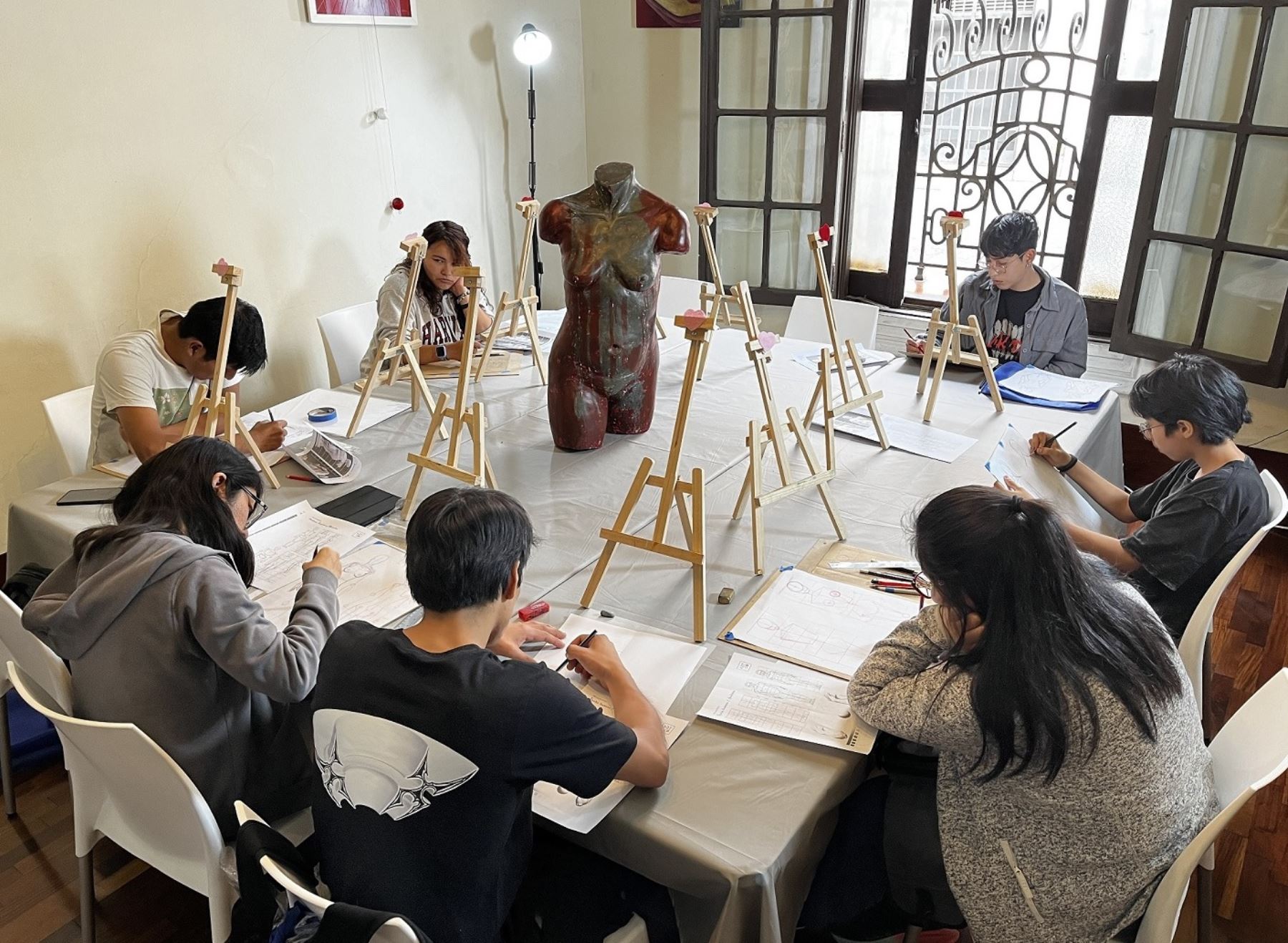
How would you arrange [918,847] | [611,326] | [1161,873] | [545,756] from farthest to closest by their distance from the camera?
[611,326] < [918,847] < [1161,873] < [545,756]

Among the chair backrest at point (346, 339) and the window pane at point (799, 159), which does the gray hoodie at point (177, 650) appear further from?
the window pane at point (799, 159)

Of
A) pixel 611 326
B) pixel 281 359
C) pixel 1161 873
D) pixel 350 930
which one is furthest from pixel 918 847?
pixel 281 359

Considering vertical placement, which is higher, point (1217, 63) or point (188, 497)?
point (1217, 63)

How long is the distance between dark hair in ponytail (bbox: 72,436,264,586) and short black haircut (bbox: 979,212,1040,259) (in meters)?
2.52

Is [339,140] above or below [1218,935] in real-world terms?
above

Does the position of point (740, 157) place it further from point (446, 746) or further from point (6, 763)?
point (446, 746)

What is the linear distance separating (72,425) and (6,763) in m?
0.97

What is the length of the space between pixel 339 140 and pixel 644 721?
3.30 metres

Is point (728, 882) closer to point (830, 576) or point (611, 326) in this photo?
point (830, 576)

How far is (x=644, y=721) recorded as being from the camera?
1428 millimetres

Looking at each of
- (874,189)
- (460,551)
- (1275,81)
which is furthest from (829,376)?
(874,189)

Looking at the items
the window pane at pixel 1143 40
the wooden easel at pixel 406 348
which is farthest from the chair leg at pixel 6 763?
the window pane at pixel 1143 40

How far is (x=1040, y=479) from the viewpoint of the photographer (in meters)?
2.45

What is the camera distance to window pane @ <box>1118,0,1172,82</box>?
3686 millimetres
